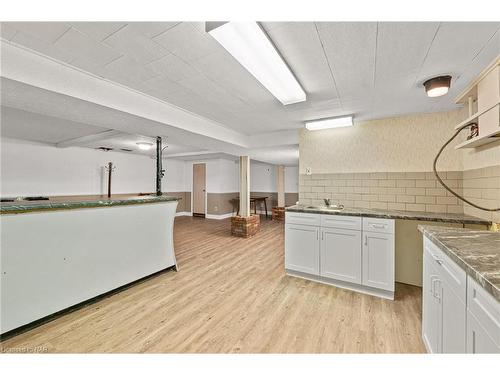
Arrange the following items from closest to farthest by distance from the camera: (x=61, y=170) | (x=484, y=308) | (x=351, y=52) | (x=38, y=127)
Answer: (x=484, y=308)
(x=351, y=52)
(x=38, y=127)
(x=61, y=170)

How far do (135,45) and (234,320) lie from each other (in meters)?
2.31

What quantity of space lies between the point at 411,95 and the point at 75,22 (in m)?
2.91

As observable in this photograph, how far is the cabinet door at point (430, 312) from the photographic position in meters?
1.26

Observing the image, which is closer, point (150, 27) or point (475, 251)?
point (475, 251)

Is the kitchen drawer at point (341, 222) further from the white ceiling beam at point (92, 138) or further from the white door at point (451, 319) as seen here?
the white ceiling beam at point (92, 138)

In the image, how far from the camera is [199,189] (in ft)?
26.4

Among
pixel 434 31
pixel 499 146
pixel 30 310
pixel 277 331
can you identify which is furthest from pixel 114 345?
pixel 499 146

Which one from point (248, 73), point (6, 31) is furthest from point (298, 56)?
point (6, 31)

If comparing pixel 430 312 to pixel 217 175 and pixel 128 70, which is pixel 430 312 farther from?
pixel 217 175

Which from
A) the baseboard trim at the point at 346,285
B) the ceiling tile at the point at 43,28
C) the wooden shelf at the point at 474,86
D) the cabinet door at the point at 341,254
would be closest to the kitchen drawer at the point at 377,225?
the cabinet door at the point at 341,254

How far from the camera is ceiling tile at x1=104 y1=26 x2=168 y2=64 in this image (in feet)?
4.37
